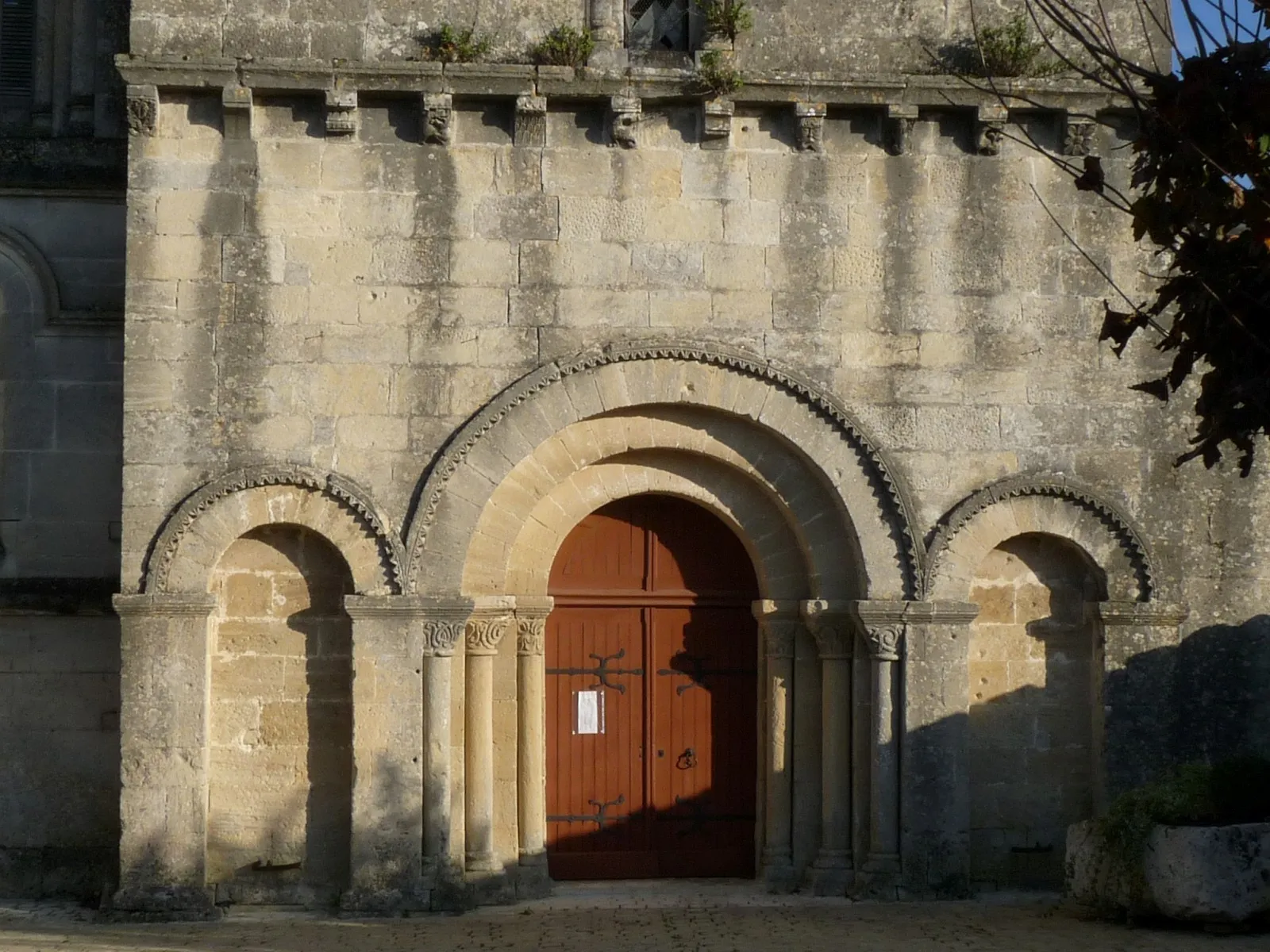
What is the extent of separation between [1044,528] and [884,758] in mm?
1795

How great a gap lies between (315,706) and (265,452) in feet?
5.30

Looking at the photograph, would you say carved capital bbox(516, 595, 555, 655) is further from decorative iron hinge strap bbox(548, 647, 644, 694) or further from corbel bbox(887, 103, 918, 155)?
corbel bbox(887, 103, 918, 155)

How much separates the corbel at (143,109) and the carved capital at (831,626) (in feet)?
16.7

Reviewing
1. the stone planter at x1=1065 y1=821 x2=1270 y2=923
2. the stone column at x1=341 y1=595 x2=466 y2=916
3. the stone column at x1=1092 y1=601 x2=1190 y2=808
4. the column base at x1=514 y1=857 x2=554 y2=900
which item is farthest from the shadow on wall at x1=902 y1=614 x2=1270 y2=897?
the stone column at x1=341 y1=595 x2=466 y2=916

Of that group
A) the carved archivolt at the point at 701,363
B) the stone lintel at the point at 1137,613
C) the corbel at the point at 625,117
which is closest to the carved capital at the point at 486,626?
the carved archivolt at the point at 701,363

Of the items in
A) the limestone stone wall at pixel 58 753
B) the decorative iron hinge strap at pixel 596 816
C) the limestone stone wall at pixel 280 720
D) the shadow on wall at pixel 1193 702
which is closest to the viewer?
the limestone stone wall at pixel 280 720

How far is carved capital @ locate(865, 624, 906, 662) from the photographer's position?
1074cm

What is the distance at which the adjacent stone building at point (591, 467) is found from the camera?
1047 centimetres

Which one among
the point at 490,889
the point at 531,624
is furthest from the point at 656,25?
the point at 490,889

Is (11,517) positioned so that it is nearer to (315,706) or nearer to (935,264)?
(315,706)

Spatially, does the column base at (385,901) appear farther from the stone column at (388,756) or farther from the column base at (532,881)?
the column base at (532,881)

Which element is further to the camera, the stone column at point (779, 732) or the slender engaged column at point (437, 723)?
the stone column at point (779, 732)

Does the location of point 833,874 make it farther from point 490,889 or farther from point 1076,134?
point 1076,134

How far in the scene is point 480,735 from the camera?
35.4ft
